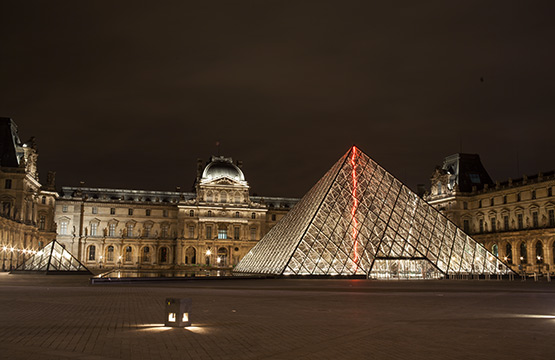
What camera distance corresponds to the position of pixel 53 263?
35.4 meters

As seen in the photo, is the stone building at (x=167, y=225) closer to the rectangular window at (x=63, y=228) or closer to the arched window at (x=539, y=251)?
the rectangular window at (x=63, y=228)

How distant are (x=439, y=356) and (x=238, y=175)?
2582 inches

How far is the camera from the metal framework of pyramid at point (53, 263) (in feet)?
115

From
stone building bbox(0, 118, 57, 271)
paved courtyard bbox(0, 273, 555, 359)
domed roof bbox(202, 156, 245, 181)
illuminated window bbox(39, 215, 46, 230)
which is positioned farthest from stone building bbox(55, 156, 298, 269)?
paved courtyard bbox(0, 273, 555, 359)

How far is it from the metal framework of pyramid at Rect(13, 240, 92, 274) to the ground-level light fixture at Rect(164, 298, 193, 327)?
28101 millimetres

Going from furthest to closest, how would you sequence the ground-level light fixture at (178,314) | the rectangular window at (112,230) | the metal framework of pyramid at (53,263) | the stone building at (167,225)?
the rectangular window at (112,230)
the stone building at (167,225)
the metal framework of pyramid at (53,263)
the ground-level light fixture at (178,314)

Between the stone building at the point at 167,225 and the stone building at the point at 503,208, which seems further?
the stone building at the point at 167,225

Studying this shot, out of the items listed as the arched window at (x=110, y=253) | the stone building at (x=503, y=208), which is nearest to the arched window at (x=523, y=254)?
the stone building at (x=503, y=208)

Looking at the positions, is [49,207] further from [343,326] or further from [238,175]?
[343,326]

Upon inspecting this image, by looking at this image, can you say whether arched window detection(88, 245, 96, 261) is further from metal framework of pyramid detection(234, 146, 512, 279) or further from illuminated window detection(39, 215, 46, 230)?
metal framework of pyramid detection(234, 146, 512, 279)

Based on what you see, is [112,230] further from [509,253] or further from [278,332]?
[278,332]

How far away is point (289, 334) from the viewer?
8.30m

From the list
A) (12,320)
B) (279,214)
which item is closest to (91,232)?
(279,214)

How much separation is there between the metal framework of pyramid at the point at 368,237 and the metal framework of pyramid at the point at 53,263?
11.5 metres
